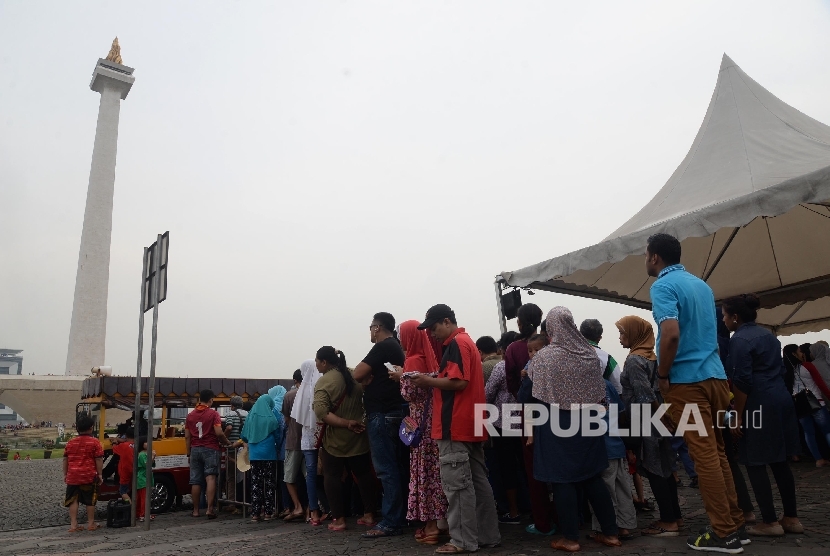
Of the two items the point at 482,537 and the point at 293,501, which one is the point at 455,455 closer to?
the point at 482,537

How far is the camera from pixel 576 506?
12.7 feet

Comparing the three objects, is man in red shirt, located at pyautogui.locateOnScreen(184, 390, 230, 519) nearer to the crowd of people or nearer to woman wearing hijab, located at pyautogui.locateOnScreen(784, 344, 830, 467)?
the crowd of people

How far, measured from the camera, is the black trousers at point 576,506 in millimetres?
3857

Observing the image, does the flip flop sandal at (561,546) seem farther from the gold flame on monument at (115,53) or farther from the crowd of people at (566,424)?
the gold flame on monument at (115,53)

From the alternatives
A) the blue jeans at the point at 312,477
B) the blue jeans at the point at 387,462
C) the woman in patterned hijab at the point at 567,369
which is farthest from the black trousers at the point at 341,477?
the woman in patterned hijab at the point at 567,369

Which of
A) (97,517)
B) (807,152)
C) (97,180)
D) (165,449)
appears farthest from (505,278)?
(97,180)

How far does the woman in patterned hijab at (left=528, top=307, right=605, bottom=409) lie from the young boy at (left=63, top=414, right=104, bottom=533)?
20.0ft

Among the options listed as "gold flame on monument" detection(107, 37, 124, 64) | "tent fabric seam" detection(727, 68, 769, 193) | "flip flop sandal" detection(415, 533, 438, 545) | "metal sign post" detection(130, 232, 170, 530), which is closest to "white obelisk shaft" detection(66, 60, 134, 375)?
"gold flame on monument" detection(107, 37, 124, 64)

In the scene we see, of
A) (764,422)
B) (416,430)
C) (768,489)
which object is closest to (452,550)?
(416,430)

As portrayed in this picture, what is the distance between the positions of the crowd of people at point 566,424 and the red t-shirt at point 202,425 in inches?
120

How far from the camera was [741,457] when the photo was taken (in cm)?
394

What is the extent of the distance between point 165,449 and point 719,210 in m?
8.54

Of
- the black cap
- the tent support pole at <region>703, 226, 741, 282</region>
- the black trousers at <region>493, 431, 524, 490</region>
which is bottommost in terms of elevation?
the black trousers at <region>493, 431, 524, 490</region>

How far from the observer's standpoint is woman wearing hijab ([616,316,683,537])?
4156 mm
